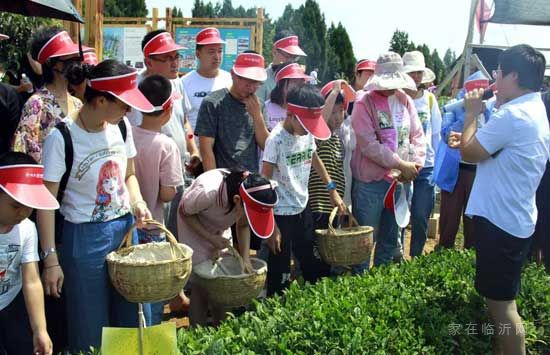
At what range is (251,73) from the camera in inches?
159

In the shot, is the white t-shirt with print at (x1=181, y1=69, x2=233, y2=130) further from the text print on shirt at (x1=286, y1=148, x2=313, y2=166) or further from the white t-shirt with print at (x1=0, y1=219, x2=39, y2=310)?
the white t-shirt with print at (x1=0, y1=219, x2=39, y2=310)

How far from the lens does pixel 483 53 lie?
949 cm

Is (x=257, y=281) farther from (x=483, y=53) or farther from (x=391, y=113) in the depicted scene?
(x=483, y=53)

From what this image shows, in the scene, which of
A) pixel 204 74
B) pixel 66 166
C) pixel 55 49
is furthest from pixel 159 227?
pixel 204 74

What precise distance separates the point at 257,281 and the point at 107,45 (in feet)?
34.4

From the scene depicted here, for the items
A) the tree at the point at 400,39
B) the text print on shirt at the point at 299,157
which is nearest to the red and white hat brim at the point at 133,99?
the text print on shirt at the point at 299,157

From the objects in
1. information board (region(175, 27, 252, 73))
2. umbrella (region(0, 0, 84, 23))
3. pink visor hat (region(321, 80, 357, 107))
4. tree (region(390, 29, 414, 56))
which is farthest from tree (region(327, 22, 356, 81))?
umbrella (region(0, 0, 84, 23))

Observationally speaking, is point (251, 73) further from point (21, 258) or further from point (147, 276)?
point (21, 258)

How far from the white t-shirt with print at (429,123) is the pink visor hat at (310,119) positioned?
5.20 feet

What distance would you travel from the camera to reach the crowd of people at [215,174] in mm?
2639

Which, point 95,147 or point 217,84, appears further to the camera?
point 217,84

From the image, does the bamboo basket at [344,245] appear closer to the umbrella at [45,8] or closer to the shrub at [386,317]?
the shrub at [386,317]

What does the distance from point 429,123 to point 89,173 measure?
3.57 m

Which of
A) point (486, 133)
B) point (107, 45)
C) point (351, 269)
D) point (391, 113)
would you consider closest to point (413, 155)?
point (391, 113)
